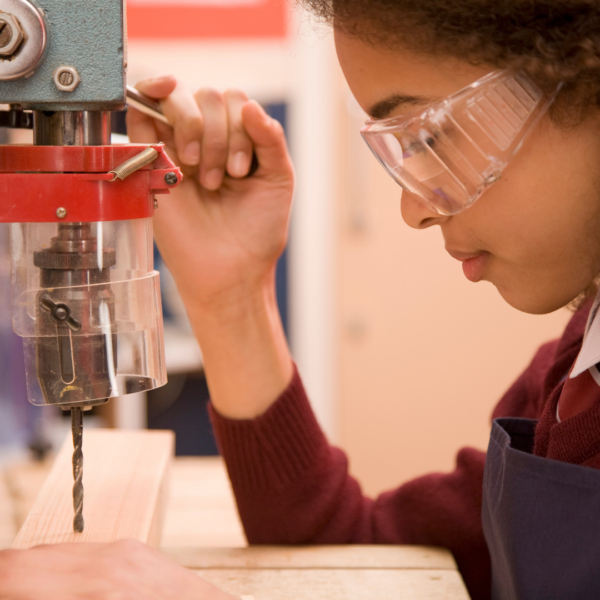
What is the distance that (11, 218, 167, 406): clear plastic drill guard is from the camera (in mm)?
635

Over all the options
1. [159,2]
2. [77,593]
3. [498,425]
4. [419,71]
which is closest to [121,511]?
[77,593]

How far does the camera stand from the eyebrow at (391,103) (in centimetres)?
69

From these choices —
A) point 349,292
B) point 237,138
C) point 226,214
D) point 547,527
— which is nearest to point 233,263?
point 226,214

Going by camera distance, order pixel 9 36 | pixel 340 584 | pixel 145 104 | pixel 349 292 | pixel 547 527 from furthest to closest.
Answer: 1. pixel 349 292
2. pixel 145 104
3. pixel 340 584
4. pixel 547 527
5. pixel 9 36

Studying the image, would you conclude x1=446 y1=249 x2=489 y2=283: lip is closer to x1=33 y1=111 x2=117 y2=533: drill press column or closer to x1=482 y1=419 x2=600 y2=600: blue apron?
x1=482 y1=419 x2=600 y2=600: blue apron

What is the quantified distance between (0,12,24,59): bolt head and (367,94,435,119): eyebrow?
12.8 inches

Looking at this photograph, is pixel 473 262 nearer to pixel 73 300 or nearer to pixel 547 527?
pixel 547 527

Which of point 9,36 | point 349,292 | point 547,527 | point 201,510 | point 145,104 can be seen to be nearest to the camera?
point 9,36

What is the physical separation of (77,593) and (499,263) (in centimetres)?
50

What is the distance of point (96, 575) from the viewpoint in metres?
0.63

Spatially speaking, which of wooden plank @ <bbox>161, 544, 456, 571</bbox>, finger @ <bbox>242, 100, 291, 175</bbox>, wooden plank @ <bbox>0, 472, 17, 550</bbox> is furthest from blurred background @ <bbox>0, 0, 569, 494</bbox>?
wooden plank @ <bbox>161, 544, 456, 571</bbox>

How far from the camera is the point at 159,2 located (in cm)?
275

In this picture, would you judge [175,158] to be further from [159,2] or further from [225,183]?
[159,2]

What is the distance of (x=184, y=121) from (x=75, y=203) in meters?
0.37
